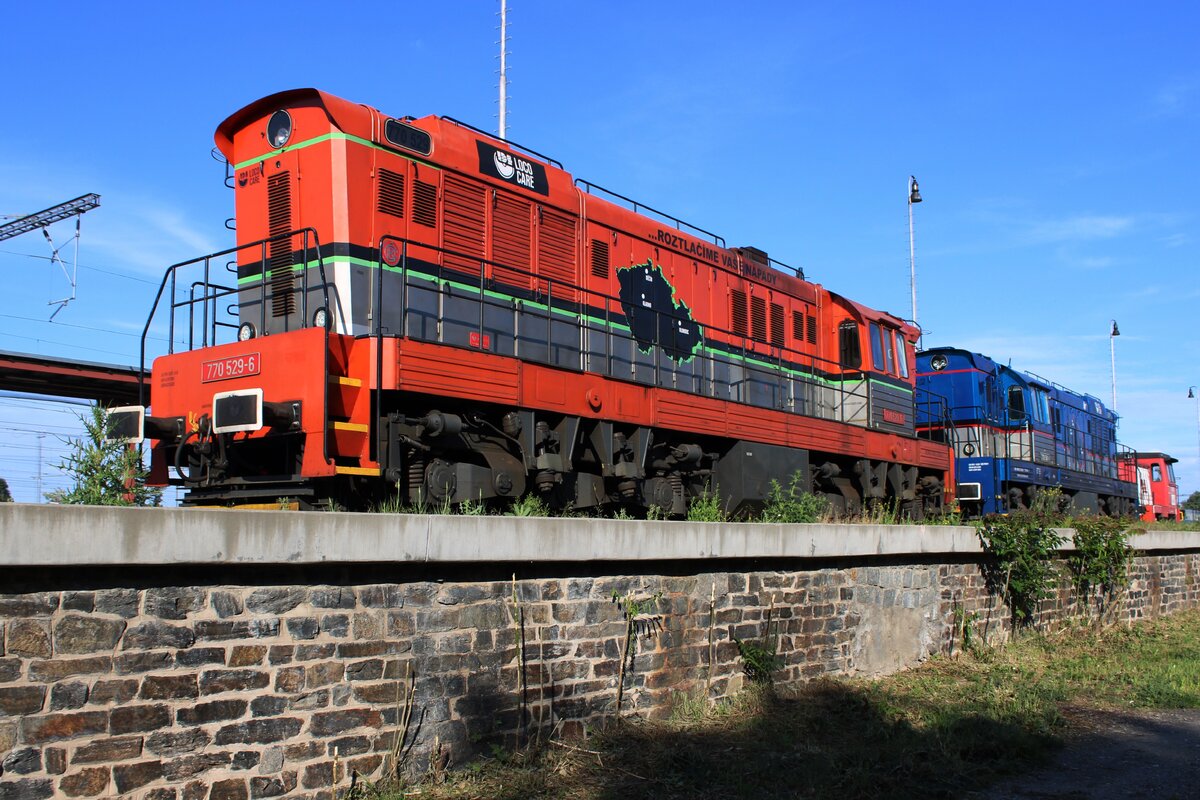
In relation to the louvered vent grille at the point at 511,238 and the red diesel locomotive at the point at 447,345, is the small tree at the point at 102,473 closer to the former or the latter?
the red diesel locomotive at the point at 447,345

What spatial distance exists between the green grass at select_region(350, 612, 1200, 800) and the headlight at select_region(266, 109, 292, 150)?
21.6ft

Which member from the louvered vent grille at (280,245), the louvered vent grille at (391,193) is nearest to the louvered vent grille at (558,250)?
the louvered vent grille at (391,193)

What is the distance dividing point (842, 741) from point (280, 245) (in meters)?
6.97

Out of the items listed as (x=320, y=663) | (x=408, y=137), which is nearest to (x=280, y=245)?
(x=408, y=137)

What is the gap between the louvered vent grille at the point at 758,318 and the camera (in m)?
14.8

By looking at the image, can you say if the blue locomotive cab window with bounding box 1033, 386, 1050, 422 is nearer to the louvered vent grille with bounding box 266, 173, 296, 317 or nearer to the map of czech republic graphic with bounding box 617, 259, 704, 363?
the map of czech republic graphic with bounding box 617, 259, 704, 363

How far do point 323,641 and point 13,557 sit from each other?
1749 mm

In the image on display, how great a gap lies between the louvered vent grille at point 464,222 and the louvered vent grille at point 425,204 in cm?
15

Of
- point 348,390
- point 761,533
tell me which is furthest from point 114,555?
point 761,533

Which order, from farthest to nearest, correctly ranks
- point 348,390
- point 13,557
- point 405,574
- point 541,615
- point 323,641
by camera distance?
point 348,390 → point 541,615 → point 405,574 → point 323,641 → point 13,557

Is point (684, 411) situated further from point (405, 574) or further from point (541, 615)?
point (405, 574)

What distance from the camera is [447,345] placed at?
8.92 metres

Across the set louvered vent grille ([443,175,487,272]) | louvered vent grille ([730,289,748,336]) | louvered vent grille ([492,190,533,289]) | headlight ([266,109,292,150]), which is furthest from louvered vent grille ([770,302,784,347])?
headlight ([266,109,292,150])

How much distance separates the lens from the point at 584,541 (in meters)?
7.15
